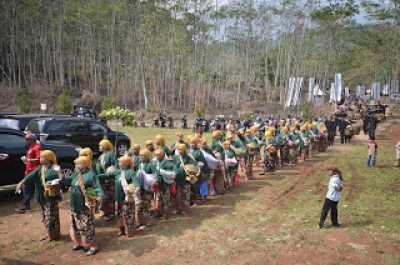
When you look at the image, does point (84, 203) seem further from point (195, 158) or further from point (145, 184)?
point (195, 158)

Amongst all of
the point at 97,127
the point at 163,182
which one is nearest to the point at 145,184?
the point at 163,182

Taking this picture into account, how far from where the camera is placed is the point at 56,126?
10.7 metres

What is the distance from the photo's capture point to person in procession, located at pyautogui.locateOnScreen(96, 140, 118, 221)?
660cm

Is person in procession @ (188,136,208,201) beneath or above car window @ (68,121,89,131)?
beneath

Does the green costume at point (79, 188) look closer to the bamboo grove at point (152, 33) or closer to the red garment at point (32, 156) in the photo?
the red garment at point (32, 156)

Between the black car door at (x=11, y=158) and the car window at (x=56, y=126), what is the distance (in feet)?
9.06

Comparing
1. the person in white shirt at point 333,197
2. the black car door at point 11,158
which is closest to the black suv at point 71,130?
the black car door at point 11,158

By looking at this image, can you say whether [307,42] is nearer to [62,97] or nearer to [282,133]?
[62,97]

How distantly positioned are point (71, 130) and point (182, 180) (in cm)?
569

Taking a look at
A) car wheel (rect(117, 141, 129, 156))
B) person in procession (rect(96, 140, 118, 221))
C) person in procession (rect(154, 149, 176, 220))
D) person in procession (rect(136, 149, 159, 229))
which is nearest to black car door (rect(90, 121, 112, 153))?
car wheel (rect(117, 141, 129, 156))

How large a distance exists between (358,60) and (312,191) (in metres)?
41.6

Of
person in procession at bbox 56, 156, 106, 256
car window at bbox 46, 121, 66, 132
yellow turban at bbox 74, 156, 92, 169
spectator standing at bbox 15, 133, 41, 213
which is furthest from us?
car window at bbox 46, 121, 66, 132

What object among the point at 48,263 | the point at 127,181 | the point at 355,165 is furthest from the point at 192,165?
the point at 355,165

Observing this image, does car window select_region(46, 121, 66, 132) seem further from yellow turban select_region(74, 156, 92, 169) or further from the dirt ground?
yellow turban select_region(74, 156, 92, 169)
